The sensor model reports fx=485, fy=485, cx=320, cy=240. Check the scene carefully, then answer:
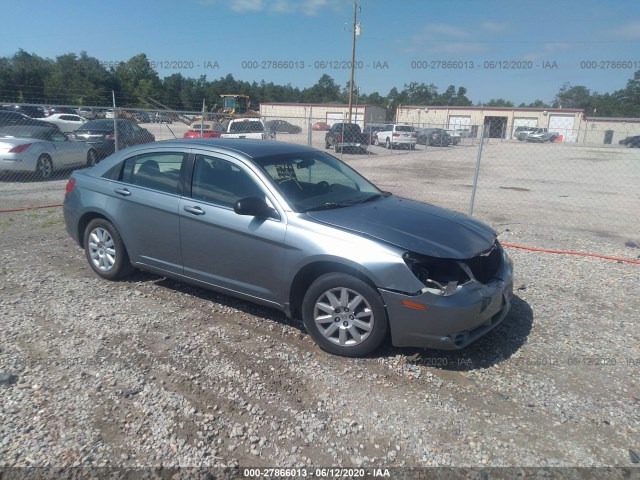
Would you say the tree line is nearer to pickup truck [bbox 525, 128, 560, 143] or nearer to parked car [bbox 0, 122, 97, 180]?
parked car [bbox 0, 122, 97, 180]

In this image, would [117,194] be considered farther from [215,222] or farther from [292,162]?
[292,162]

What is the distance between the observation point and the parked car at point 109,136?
14.8 metres

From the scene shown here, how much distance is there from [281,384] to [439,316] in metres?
1.25

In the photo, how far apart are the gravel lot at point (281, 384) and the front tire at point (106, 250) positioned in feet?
0.55

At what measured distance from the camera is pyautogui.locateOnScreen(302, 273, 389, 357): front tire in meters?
3.68

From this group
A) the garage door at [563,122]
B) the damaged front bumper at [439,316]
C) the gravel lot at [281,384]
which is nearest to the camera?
the gravel lot at [281,384]

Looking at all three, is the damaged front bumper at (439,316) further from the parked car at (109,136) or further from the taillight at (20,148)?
the parked car at (109,136)

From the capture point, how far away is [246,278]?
427 cm

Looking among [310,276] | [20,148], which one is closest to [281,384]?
[310,276]

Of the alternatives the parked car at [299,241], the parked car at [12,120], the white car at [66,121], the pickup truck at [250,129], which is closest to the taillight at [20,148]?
the parked car at [12,120]

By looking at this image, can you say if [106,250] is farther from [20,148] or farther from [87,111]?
[87,111]

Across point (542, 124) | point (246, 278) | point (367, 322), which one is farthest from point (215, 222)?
point (542, 124)

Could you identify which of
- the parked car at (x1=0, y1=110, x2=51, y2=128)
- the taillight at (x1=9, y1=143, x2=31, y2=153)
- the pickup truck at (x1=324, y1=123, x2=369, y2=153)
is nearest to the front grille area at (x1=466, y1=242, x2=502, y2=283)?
the taillight at (x1=9, y1=143, x2=31, y2=153)

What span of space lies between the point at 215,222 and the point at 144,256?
1.11m
